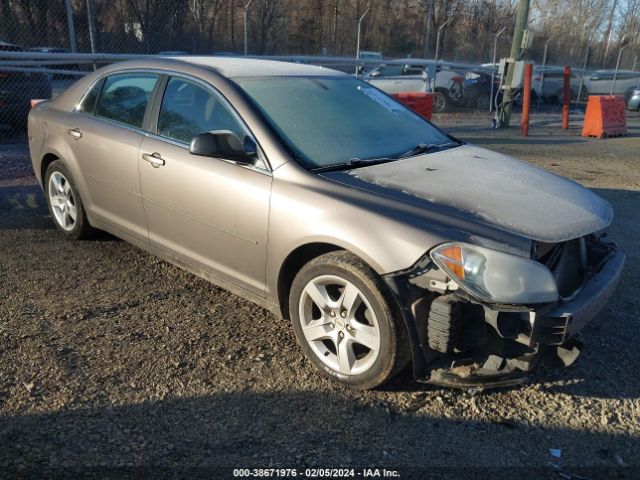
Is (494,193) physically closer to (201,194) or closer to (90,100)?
(201,194)

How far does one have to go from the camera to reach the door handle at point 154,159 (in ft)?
12.6

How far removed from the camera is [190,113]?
3857mm

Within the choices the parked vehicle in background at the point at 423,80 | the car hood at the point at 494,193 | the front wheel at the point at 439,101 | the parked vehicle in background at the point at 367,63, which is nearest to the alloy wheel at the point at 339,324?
the car hood at the point at 494,193

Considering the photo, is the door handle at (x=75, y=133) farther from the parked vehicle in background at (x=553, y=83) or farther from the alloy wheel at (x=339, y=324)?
the parked vehicle in background at (x=553, y=83)

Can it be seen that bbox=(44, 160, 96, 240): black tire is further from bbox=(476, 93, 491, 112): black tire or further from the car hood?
Result: bbox=(476, 93, 491, 112): black tire

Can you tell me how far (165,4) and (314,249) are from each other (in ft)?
55.2

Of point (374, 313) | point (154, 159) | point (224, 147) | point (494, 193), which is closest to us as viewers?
point (374, 313)

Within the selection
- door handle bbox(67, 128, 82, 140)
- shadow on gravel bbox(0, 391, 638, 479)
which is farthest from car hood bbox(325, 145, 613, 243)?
door handle bbox(67, 128, 82, 140)

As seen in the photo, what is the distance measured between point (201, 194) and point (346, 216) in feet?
3.67

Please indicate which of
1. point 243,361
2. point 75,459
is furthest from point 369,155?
point 75,459

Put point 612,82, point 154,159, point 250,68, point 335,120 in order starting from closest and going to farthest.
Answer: point 335,120 < point 154,159 < point 250,68 < point 612,82

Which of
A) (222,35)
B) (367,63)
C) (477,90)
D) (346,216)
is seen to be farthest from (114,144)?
(222,35)

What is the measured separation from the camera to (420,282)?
2684 mm

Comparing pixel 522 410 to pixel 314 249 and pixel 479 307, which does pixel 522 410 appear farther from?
pixel 314 249
